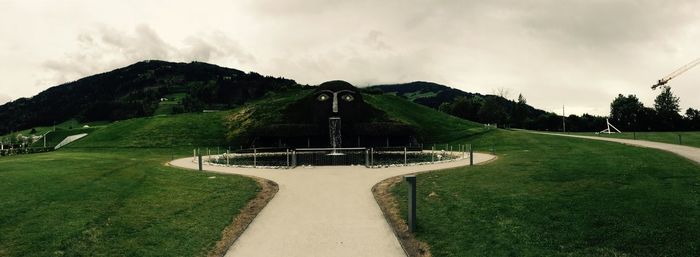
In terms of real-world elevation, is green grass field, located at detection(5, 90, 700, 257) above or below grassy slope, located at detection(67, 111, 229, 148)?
below

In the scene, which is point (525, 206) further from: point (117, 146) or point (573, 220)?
point (117, 146)

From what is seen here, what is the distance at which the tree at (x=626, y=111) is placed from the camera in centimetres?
8838

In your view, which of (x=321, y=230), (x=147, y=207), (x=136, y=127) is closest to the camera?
(x=321, y=230)

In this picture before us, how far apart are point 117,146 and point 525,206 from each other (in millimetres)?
60103

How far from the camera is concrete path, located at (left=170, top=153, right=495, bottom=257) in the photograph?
11258mm

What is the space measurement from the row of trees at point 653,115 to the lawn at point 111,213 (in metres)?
83.4

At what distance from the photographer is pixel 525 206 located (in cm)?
1377

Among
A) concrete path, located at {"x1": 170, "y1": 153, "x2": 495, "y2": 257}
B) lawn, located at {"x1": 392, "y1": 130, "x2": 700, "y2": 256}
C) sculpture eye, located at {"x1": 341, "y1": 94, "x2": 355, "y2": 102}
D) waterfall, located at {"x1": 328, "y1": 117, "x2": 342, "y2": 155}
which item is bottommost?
concrete path, located at {"x1": 170, "y1": 153, "x2": 495, "y2": 257}

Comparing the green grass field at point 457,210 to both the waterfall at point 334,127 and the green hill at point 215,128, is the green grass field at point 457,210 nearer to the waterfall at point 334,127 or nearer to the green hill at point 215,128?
the waterfall at point 334,127

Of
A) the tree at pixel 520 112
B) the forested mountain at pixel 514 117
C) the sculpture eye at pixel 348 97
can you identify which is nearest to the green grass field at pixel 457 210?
the sculpture eye at pixel 348 97

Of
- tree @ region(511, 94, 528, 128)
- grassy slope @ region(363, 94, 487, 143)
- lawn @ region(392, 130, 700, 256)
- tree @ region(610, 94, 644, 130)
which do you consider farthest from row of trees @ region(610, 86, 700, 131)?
lawn @ region(392, 130, 700, 256)

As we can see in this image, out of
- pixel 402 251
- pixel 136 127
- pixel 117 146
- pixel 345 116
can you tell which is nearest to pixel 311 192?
pixel 402 251

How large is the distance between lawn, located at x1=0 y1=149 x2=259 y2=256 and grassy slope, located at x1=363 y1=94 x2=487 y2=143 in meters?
49.4

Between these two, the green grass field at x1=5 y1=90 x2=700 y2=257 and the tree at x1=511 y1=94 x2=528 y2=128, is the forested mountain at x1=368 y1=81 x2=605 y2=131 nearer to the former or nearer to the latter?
the tree at x1=511 y1=94 x2=528 y2=128
